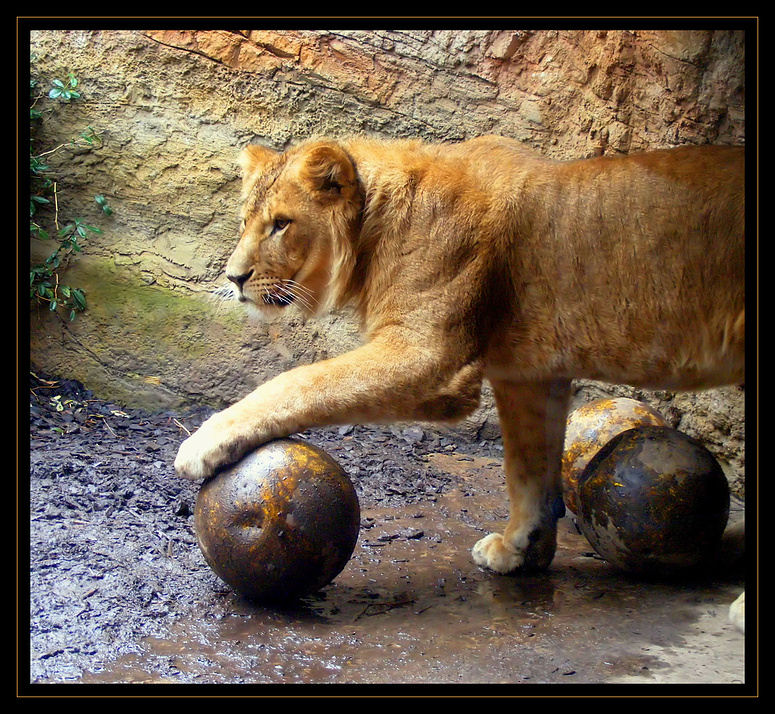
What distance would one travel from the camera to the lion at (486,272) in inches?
158

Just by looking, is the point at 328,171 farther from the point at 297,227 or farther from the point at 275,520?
→ the point at 275,520

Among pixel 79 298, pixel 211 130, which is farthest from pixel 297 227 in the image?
pixel 79 298

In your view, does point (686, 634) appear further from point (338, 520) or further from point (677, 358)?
point (338, 520)

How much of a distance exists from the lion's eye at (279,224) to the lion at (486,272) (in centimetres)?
1

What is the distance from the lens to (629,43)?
19.5 feet

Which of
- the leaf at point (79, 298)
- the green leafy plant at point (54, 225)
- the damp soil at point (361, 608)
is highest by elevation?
the green leafy plant at point (54, 225)

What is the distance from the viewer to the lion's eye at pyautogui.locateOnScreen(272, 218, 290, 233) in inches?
173

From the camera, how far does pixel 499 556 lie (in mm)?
4621

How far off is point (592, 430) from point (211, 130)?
389cm

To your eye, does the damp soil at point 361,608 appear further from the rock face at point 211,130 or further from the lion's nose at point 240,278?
the lion's nose at point 240,278

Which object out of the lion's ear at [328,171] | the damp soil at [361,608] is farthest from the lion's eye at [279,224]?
the damp soil at [361,608]

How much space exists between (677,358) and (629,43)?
9.30 feet

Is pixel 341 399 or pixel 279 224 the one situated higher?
pixel 279 224
